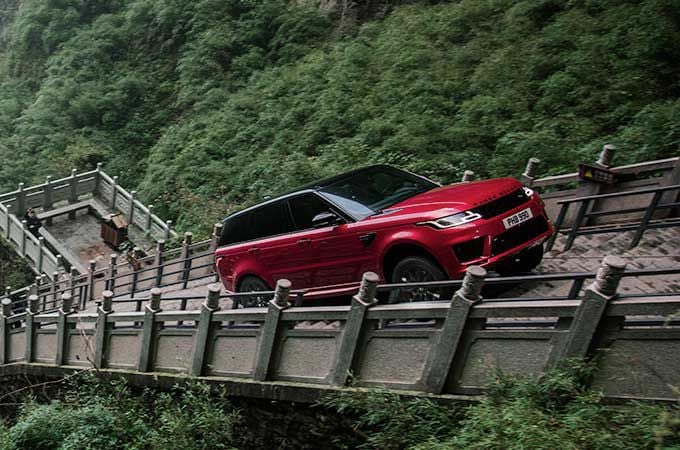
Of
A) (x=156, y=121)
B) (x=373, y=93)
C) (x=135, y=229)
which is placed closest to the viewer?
(x=373, y=93)

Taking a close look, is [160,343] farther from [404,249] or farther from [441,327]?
[441,327]

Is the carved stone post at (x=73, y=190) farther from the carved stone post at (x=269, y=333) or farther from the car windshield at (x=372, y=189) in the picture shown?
the carved stone post at (x=269, y=333)

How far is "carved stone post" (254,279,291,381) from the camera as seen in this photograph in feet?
25.1

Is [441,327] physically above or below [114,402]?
above

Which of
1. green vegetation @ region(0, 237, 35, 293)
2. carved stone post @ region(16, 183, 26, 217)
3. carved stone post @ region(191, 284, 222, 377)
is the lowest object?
green vegetation @ region(0, 237, 35, 293)

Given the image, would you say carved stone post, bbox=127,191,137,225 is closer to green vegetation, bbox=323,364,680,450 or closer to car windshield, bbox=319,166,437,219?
car windshield, bbox=319,166,437,219

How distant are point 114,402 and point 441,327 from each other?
541 centimetres

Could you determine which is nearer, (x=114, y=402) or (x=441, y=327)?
(x=441, y=327)

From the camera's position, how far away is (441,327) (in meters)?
6.37

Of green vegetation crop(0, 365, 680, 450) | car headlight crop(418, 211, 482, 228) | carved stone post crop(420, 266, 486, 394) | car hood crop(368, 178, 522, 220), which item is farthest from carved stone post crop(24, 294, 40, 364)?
carved stone post crop(420, 266, 486, 394)

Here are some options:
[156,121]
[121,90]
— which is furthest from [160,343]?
[121,90]

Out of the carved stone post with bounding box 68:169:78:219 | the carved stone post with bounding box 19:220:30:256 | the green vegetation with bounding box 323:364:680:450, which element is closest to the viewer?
the green vegetation with bounding box 323:364:680:450

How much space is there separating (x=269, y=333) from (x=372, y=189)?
223cm

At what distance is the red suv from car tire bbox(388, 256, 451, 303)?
0.04 feet
